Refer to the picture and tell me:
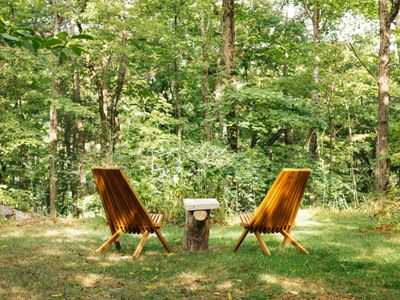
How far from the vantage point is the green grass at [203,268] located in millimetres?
3559

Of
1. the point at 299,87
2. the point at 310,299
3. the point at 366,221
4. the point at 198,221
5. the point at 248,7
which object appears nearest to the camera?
the point at 310,299

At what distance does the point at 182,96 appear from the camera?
62.0ft

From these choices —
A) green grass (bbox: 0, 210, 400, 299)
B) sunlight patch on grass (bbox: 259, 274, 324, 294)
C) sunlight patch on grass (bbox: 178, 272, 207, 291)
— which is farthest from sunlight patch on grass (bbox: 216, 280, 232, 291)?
sunlight patch on grass (bbox: 259, 274, 324, 294)

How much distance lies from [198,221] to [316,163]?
9.40m

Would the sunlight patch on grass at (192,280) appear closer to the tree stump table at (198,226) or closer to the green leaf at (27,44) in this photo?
the tree stump table at (198,226)

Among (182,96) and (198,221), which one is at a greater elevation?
(182,96)

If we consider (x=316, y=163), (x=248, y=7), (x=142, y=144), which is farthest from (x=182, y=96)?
(x=142, y=144)

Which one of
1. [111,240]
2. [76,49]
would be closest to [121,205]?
[111,240]

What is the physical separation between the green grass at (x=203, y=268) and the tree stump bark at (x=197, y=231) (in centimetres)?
17

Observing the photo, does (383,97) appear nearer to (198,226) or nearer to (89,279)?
(198,226)

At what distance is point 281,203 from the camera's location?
486 cm

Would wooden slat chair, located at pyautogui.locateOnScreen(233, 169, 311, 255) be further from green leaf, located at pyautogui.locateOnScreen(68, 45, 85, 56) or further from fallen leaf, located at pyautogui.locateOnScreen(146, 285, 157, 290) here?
green leaf, located at pyautogui.locateOnScreen(68, 45, 85, 56)

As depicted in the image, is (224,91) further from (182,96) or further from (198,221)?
(182,96)

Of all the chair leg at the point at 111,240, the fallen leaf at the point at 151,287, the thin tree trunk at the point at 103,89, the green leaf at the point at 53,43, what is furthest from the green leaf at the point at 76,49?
the thin tree trunk at the point at 103,89
